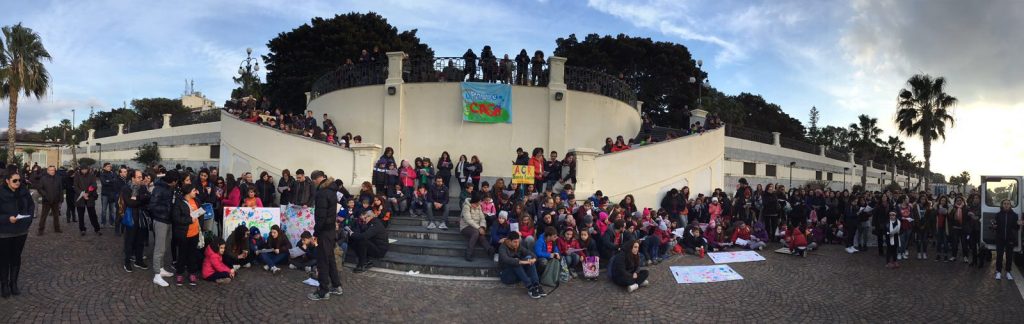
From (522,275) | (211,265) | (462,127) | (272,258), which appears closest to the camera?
(211,265)

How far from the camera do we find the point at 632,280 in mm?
7465

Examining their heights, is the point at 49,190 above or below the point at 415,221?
above

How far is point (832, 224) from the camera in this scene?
12477 mm

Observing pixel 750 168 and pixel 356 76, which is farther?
pixel 750 168

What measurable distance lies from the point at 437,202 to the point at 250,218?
3727mm

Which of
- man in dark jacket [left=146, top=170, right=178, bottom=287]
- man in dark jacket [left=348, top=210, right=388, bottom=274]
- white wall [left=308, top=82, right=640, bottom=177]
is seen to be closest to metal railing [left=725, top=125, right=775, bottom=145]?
white wall [left=308, top=82, right=640, bottom=177]

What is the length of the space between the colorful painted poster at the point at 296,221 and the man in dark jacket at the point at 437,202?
247 centimetres

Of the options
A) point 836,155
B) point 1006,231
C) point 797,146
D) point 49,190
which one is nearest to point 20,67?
point 49,190

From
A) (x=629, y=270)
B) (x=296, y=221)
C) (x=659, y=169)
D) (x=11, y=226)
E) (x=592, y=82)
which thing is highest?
(x=592, y=82)

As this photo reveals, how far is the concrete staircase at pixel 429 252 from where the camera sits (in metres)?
8.09

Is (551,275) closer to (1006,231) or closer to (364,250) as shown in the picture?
(364,250)

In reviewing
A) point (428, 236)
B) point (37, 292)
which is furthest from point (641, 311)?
point (37, 292)

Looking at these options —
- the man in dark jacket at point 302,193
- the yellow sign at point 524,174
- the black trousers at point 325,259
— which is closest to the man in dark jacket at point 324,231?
the black trousers at point 325,259

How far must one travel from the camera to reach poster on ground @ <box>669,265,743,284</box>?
26.7ft
